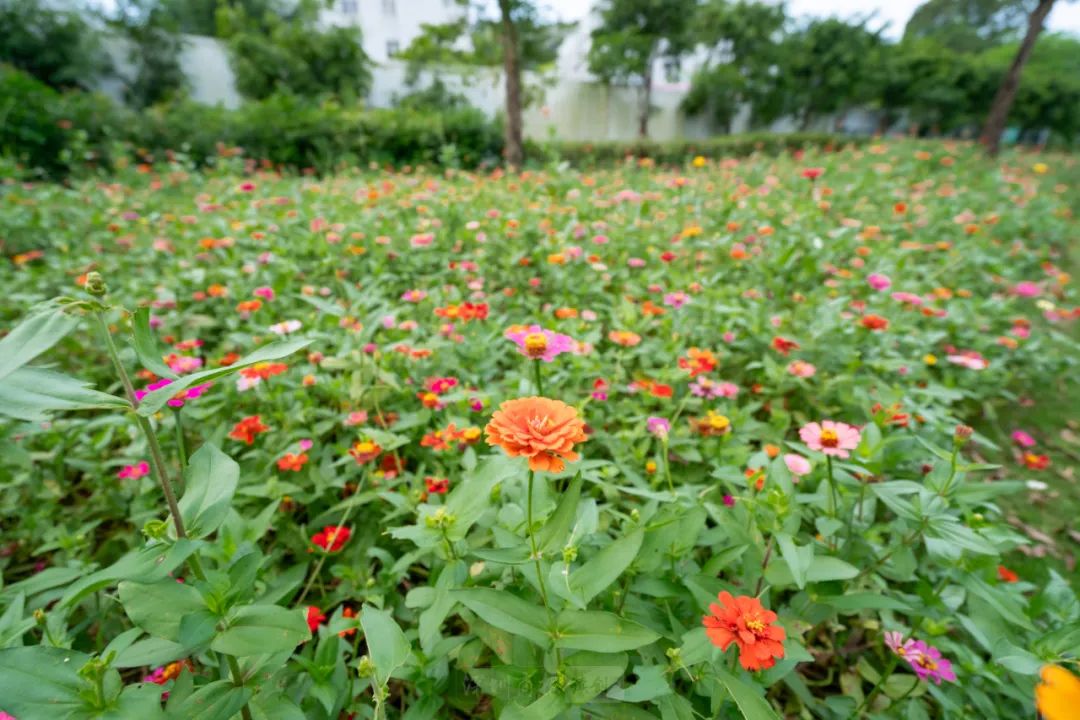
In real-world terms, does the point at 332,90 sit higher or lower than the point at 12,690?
higher

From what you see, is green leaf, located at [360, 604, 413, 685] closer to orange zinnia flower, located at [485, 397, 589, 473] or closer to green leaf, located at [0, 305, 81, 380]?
orange zinnia flower, located at [485, 397, 589, 473]

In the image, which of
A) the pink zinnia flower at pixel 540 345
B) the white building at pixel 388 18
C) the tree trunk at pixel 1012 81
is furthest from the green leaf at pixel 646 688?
the white building at pixel 388 18

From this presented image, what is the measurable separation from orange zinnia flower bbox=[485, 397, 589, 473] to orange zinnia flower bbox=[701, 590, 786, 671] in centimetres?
30

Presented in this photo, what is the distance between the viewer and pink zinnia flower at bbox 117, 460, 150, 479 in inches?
45.4

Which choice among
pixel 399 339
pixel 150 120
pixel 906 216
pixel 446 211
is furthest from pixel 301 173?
pixel 906 216

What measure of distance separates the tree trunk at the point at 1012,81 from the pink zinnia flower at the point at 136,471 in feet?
30.9

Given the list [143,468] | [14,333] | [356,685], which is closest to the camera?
[14,333]

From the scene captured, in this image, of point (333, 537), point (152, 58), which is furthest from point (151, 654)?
point (152, 58)

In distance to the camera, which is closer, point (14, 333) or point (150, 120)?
point (14, 333)

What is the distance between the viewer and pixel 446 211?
2.89m

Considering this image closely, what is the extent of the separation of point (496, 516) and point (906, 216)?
3.82 m

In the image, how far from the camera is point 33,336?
0.49 m

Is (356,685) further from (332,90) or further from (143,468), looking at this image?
(332,90)

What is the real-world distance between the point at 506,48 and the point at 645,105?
1030cm
